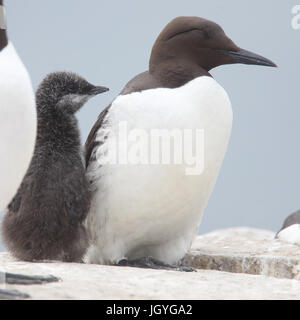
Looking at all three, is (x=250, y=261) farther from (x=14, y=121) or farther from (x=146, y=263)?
(x=14, y=121)

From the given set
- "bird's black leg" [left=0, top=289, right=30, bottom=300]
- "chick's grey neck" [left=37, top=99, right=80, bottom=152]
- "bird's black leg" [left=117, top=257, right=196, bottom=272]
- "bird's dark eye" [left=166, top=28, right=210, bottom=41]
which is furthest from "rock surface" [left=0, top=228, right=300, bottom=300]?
"bird's dark eye" [left=166, top=28, right=210, bottom=41]

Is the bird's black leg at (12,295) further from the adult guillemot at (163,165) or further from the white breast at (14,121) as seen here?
the adult guillemot at (163,165)

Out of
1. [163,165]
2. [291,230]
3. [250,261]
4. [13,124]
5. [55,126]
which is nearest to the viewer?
[13,124]

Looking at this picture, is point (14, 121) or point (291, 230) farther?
point (291, 230)

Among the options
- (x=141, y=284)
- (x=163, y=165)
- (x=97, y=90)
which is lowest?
(x=141, y=284)

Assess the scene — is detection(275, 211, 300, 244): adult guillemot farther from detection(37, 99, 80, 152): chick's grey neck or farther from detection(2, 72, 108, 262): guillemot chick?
detection(37, 99, 80, 152): chick's grey neck

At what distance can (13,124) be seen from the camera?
8.79ft

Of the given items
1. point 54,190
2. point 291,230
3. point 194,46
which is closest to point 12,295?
point 54,190

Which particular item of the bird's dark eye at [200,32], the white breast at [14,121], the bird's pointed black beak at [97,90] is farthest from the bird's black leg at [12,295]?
Result: the bird's dark eye at [200,32]

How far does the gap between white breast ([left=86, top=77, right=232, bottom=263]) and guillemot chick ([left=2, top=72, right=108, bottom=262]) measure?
213 mm

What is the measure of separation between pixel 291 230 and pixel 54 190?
2930mm

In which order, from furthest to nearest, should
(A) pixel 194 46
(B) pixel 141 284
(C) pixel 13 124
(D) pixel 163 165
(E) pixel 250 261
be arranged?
(E) pixel 250 261, (A) pixel 194 46, (D) pixel 163 165, (B) pixel 141 284, (C) pixel 13 124
